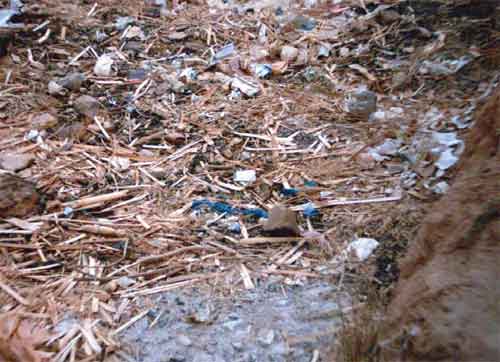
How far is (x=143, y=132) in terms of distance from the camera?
3.46 meters

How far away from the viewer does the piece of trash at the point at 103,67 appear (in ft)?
12.9

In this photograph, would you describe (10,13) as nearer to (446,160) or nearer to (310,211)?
(310,211)

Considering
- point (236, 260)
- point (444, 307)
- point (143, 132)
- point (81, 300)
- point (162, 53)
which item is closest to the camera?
point (444, 307)

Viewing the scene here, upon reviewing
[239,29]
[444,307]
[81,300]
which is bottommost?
A: [81,300]

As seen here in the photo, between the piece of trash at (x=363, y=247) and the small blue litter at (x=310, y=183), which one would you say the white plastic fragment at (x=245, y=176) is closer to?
the small blue litter at (x=310, y=183)

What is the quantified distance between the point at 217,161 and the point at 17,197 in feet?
3.61

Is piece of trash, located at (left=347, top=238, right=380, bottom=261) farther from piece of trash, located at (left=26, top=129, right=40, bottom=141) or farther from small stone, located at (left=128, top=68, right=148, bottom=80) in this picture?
small stone, located at (left=128, top=68, right=148, bottom=80)

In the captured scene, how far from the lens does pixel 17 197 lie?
9.02 feet

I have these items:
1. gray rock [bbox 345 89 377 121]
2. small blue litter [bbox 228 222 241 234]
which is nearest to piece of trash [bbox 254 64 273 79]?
gray rock [bbox 345 89 377 121]

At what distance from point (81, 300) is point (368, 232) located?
1.32 meters

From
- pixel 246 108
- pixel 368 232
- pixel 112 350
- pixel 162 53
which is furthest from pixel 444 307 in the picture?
pixel 162 53

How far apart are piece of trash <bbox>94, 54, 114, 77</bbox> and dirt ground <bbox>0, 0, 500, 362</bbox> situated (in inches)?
0.7

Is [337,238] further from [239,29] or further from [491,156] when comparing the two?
[239,29]

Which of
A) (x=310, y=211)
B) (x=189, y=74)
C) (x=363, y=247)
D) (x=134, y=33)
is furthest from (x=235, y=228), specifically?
(x=134, y=33)
